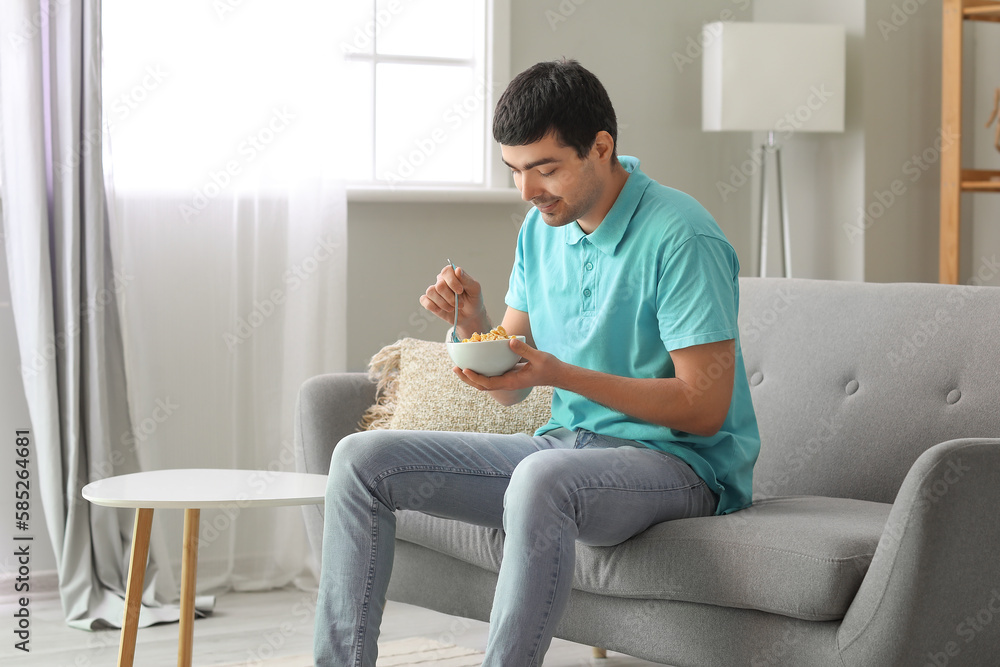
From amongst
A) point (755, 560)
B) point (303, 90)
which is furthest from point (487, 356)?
point (303, 90)

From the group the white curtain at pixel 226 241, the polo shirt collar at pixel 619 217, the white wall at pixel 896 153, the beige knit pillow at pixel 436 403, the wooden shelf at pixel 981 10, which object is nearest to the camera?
the polo shirt collar at pixel 619 217

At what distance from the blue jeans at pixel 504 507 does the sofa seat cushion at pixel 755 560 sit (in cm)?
5

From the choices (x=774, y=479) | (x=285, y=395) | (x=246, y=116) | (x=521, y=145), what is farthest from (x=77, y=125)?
(x=774, y=479)

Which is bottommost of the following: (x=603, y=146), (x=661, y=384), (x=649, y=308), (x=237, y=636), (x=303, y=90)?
(x=237, y=636)

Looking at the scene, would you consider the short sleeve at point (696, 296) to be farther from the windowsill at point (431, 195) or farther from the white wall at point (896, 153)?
the white wall at point (896, 153)

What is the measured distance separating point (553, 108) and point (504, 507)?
576 millimetres

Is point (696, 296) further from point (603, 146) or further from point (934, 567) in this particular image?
point (934, 567)

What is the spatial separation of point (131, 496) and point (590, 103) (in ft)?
3.00

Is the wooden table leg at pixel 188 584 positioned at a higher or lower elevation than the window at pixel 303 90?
lower

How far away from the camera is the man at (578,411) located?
5.16 feet

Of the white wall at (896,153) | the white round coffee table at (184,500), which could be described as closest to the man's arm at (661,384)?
the white round coffee table at (184,500)

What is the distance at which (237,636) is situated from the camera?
102 inches

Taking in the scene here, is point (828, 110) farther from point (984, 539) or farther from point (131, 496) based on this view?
point (131, 496)

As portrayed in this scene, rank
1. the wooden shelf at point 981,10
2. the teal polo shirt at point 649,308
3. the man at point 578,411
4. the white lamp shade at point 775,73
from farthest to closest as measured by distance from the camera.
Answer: the white lamp shade at point 775,73 < the wooden shelf at point 981,10 < the teal polo shirt at point 649,308 < the man at point 578,411
